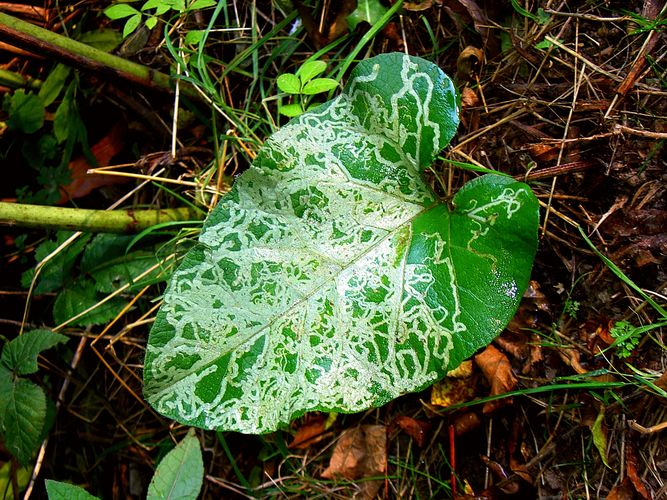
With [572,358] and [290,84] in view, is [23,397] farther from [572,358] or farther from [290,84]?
[572,358]

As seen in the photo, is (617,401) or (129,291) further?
(129,291)

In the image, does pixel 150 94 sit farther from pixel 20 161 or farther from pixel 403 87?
pixel 403 87

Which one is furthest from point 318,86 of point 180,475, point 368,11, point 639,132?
point 180,475

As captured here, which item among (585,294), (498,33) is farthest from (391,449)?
(498,33)

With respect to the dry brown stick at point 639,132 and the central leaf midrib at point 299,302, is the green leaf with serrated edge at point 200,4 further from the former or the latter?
the dry brown stick at point 639,132

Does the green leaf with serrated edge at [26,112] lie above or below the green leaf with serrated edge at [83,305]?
A: above

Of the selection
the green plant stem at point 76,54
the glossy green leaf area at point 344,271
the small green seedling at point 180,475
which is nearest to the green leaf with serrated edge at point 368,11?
the glossy green leaf area at point 344,271
